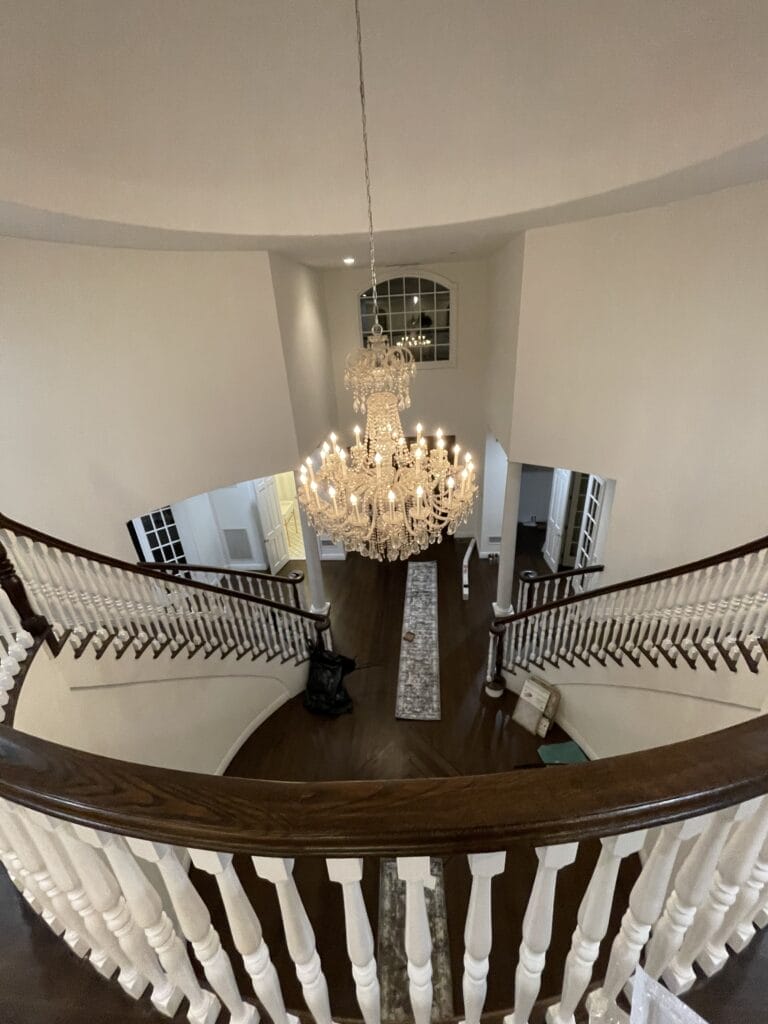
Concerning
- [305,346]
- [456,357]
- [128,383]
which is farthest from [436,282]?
[128,383]

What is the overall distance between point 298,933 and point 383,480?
2100mm

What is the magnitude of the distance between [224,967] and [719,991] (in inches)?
40.3

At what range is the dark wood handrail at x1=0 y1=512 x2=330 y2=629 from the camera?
242 cm

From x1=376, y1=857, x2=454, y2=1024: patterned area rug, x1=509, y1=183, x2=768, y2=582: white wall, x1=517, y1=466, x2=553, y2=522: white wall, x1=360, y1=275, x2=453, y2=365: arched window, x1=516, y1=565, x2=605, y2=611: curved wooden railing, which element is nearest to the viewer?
x1=376, y1=857, x2=454, y2=1024: patterned area rug

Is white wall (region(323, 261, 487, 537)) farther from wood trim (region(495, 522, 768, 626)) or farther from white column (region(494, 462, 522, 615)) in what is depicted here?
wood trim (region(495, 522, 768, 626))

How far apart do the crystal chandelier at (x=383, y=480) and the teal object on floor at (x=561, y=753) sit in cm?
251

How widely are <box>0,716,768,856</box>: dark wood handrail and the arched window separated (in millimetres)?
6387

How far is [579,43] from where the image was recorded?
2346 mm

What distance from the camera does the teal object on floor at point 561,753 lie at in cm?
377

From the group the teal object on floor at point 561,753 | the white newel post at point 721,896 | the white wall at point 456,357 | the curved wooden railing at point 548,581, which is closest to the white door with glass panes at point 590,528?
the curved wooden railing at point 548,581

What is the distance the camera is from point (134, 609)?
324cm

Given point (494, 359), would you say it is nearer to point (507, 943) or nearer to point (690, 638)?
point (690, 638)

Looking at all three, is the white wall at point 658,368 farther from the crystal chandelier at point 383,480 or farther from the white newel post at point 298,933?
the white newel post at point 298,933

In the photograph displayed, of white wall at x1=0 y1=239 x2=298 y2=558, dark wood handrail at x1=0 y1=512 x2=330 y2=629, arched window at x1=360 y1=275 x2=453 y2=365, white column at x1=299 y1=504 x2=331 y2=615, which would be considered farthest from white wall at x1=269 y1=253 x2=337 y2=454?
dark wood handrail at x1=0 y1=512 x2=330 y2=629
